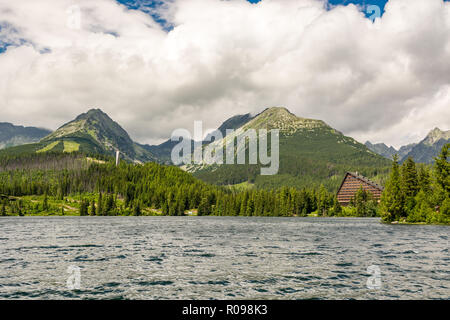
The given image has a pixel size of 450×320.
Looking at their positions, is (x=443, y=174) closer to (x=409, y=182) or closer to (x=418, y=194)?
(x=418, y=194)

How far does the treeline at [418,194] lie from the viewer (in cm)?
12875

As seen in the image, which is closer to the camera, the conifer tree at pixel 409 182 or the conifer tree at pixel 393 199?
the conifer tree at pixel 393 199

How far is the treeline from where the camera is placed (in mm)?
128750

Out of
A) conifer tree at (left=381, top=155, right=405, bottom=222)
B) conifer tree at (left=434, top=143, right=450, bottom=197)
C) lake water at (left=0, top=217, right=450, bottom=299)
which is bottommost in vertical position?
lake water at (left=0, top=217, right=450, bottom=299)

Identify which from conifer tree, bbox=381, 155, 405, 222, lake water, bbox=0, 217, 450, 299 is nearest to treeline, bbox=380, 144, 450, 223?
conifer tree, bbox=381, 155, 405, 222

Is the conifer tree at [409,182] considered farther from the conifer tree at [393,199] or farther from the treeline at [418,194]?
the conifer tree at [393,199]

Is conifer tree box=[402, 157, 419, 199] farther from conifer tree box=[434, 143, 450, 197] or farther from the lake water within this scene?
the lake water

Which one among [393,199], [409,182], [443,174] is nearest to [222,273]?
[443,174]

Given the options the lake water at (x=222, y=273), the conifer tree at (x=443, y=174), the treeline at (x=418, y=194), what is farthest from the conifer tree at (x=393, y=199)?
the lake water at (x=222, y=273)

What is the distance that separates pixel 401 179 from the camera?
489 feet

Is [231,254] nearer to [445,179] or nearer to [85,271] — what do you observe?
[85,271]

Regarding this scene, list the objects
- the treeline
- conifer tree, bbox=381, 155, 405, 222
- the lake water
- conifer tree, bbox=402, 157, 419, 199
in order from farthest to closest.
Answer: conifer tree, bbox=402, 157, 419, 199
conifer tree, bbox=381, 155, 405, 222
the treeline
the lake water

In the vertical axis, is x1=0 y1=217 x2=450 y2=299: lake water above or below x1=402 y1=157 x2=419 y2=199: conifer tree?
below

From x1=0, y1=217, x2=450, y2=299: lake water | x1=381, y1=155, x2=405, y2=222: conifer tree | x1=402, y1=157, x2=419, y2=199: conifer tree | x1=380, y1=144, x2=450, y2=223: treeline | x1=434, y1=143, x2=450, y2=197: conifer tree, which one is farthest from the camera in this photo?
x1=402, y1=157, x2=419, y2=199: conifer tree
